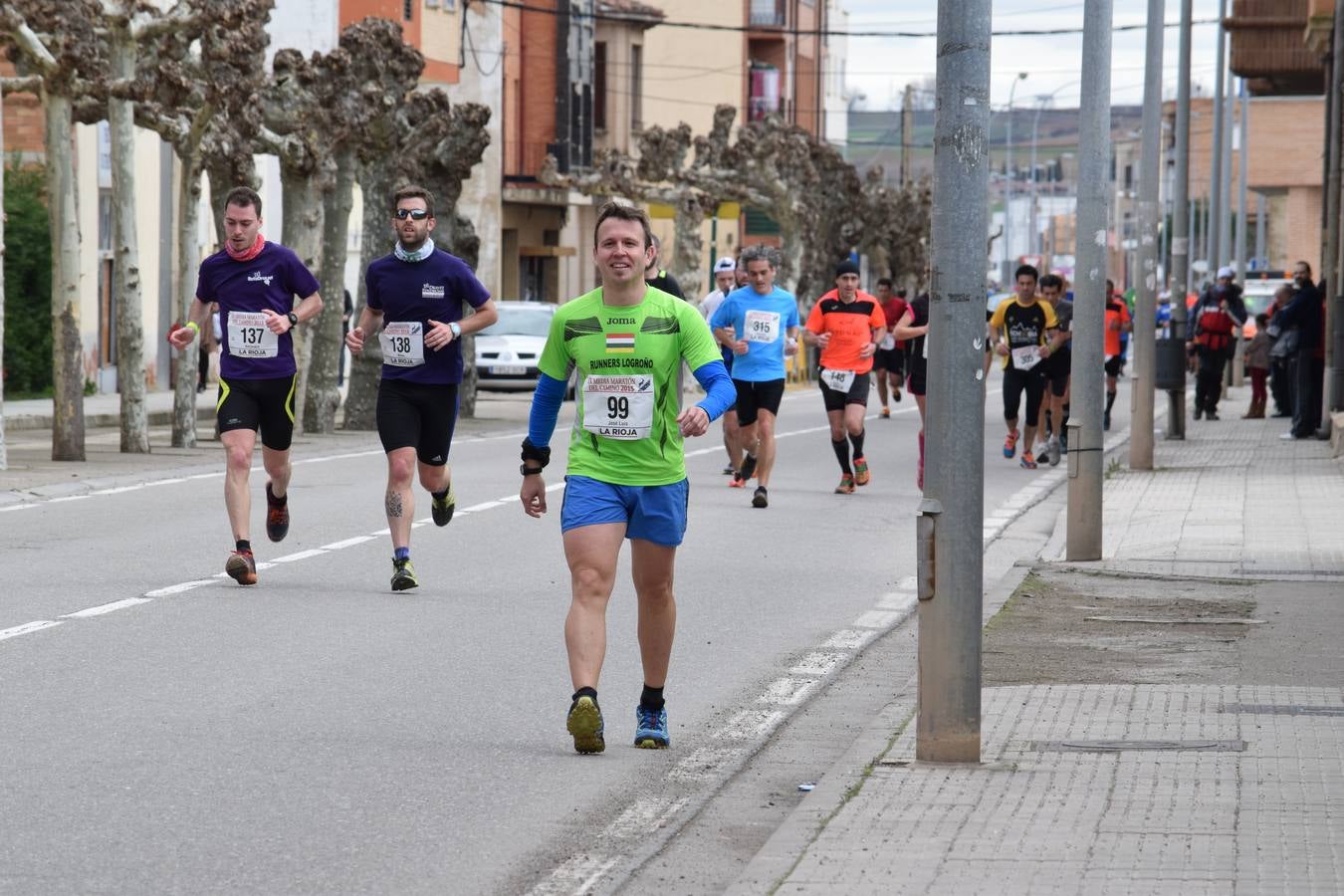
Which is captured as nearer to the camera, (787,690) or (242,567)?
(787,690)

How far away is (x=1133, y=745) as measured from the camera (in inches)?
305

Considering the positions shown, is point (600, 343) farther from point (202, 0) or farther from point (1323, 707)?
point (202, 0)

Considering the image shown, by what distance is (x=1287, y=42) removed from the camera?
112 feet

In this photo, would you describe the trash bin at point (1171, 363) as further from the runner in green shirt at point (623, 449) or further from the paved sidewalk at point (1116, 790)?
the runner in green shirt at point (623, 449)

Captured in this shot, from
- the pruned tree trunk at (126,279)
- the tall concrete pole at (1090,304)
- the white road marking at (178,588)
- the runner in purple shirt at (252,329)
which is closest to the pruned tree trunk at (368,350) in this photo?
the pruned tree trunk at (126,279)

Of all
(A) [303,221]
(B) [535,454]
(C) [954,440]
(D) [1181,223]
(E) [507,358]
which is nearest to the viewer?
(C) [954,440]

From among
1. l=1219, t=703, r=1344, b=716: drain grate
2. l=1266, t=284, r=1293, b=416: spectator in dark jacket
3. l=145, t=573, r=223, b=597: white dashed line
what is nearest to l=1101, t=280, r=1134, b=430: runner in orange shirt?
l=1266, t=284, r=1293, b=416: spectator in dark jacket

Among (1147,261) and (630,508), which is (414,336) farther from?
(1147,261)

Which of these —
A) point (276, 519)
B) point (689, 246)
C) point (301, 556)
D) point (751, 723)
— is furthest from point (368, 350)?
point (689, 246)

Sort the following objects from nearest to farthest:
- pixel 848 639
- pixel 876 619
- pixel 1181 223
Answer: pixel 848 639 < pixel 876 619 < pixel 1181 223

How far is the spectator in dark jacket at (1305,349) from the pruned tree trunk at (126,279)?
13286 mm

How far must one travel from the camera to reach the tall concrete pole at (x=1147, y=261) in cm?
1905

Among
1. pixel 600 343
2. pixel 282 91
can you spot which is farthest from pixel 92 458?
pixel 600 343

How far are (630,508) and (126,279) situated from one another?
51.8 ft
